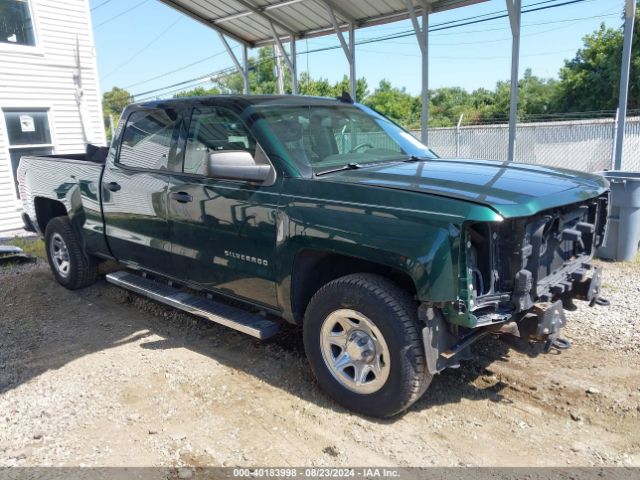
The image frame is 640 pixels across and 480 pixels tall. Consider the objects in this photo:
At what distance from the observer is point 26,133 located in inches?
428

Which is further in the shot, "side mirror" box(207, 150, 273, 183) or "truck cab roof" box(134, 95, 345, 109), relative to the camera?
"truck cab roof" box(134, 95, 345, 109)

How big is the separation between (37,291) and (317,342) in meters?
4.27

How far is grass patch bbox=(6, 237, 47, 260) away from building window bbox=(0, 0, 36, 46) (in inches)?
162

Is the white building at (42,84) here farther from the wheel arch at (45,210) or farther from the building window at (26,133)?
the wheel arch at (45,210)

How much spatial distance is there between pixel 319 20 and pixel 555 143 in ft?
22.4

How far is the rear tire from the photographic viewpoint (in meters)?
5.75

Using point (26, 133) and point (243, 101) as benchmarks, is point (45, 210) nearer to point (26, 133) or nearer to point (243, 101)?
point (243, 101)

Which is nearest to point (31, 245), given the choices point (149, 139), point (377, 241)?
point (149, 139)

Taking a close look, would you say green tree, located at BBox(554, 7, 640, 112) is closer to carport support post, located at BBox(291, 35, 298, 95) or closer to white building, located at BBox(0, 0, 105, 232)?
carport support post, located at BBox(291, 35, 298, 95)

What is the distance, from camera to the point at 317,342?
11.1ft

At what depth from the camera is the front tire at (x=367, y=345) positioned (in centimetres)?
296

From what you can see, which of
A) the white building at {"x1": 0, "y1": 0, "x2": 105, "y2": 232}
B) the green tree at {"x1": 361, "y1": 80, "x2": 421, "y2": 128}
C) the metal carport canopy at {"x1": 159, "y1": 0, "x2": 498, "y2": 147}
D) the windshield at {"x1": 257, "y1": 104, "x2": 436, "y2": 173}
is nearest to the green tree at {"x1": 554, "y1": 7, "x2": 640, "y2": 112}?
the green tree at {"x1": 361, "y1": 80, "x2": 421, "y2": 128}

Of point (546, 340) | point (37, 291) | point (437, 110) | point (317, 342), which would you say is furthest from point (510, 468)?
point (437, 110)

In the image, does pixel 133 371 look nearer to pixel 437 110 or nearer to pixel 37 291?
pixel 37 291
